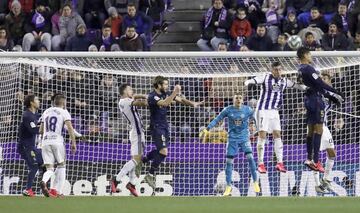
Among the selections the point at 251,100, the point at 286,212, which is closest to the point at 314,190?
the point at 251,100

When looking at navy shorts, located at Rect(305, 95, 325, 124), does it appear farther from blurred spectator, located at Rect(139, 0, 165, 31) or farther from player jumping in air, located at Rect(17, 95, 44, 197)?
blurred spectator, located at Rect(139, 0, 165, 31)

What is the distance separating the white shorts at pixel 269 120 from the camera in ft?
68.4

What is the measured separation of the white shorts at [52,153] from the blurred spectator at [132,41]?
4.61 meters

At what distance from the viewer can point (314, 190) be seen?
21.6m

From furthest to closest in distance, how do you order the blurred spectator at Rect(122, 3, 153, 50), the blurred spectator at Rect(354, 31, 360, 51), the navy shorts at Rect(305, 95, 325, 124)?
the blurred spectator at Rect(122, 3, 153, 50)
the blurred spectator at Rect(354, 31, 360, 51)
the navy shorts at Rect(305, 95, 325, 124)

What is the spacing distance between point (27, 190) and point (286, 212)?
21.4ft

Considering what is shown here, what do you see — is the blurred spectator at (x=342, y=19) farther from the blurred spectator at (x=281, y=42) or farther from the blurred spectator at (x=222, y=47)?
the blurred spectator at (x=222, y=47)

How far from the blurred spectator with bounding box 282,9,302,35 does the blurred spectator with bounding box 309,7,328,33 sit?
0.88 ft

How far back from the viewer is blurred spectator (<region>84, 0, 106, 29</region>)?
86.1ft

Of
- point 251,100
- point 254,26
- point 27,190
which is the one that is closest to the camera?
point 27,190

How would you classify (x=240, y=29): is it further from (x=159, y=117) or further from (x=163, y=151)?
(x=163, y=151)

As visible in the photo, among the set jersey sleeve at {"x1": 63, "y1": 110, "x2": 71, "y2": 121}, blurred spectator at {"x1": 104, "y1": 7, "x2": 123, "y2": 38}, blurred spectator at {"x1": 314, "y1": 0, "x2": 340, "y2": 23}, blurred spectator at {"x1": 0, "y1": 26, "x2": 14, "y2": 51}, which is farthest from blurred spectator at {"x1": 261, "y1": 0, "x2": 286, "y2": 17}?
jersey sleeve at {"x1": 63, "y1": 110, "x2": 71, "y2": 121}

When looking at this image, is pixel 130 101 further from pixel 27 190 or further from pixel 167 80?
pixel 27 190

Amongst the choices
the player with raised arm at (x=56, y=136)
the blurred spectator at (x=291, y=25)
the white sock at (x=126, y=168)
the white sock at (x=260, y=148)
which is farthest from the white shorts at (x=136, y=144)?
the blurred spectator at (x=291, y=25)
